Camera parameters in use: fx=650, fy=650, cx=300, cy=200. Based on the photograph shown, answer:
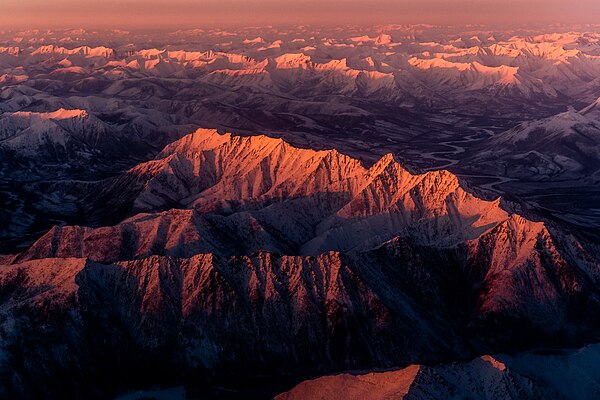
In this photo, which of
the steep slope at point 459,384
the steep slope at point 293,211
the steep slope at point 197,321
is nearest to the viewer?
the steep slope at point 459,384

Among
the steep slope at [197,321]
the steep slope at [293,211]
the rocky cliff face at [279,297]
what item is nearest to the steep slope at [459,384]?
the rocky cliff face at [279,297]

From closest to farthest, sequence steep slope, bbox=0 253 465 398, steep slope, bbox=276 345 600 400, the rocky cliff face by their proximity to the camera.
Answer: steep slope, bbox=276 345 600 400 → steep slope, bbox=0 253 465 398 → the rocky cliff face

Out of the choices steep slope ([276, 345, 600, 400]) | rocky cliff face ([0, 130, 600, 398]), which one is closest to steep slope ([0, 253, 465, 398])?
rocky cliff face ([0, 130, 600, 398])

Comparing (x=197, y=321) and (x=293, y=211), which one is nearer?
(x=197, y=321)

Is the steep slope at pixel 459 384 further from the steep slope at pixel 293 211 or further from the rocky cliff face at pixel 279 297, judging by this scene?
the steep slope at pixel 293 211

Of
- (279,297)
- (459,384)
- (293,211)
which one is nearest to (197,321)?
(279,297)

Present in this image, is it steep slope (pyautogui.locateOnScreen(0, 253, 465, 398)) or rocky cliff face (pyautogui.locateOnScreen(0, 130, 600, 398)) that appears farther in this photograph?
rocky cliff face (pyautogui.locateOnScreen(0, 130, 600, 398))

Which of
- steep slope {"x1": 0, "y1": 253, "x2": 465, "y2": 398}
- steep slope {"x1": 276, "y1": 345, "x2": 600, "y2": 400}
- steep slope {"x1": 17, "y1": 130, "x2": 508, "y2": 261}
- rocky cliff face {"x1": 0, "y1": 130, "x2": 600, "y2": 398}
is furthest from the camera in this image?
steep slope {"x1": 17, "y1": 130, "x2": 508, "y2": 261}

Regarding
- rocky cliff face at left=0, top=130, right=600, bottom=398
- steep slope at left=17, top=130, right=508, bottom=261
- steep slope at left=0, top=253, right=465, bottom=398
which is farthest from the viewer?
steep slope at left=17, top=130, right=508, bottom=261

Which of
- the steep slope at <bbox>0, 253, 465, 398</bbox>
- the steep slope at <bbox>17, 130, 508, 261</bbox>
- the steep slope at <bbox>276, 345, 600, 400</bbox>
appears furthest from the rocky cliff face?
the steep slope at <bbox>276, 345, 600, 400</bbox>

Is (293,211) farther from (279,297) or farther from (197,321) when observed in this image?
(197,321)

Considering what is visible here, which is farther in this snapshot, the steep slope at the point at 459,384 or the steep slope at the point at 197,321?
the steep slope at the point at 197,321

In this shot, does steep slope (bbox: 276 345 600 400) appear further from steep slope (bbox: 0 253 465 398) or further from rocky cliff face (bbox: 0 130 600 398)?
steep slope (bbox: 0 253 465 398)
